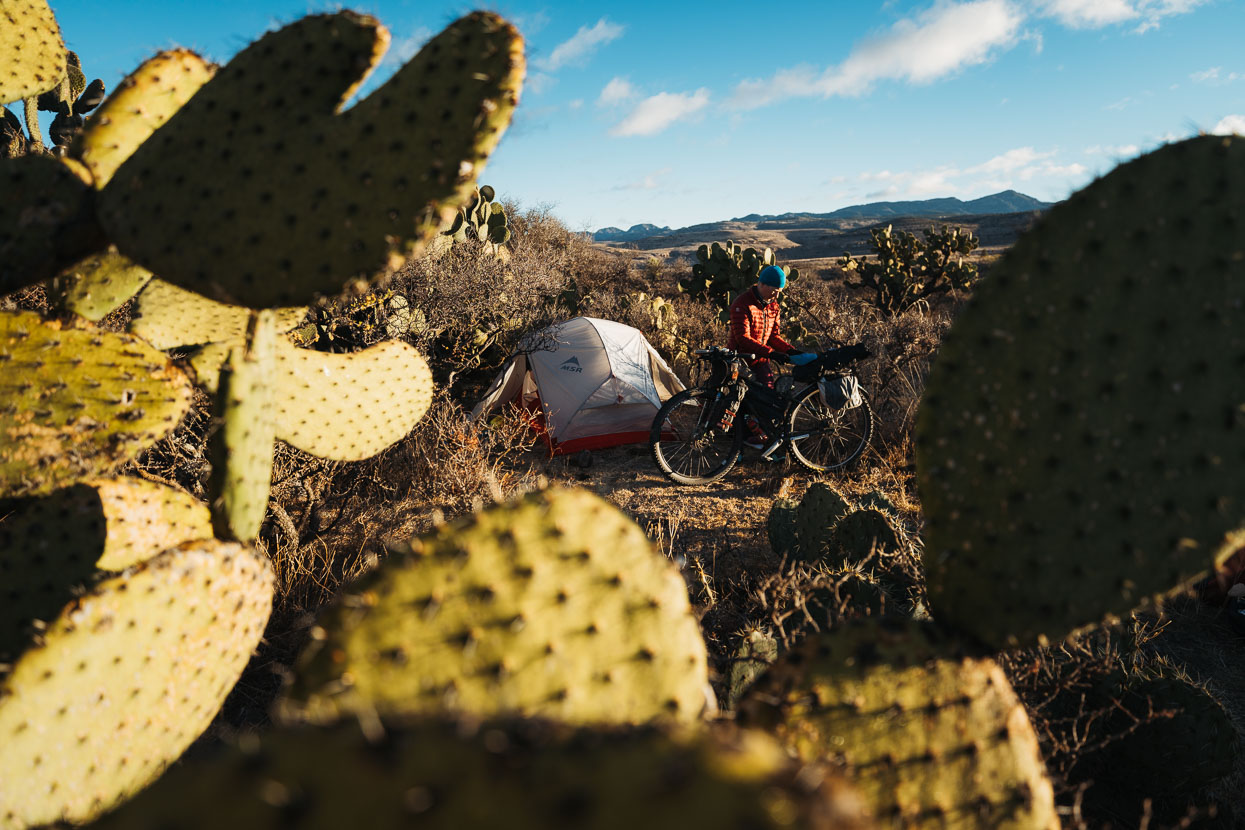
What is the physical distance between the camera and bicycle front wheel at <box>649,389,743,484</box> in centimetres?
583

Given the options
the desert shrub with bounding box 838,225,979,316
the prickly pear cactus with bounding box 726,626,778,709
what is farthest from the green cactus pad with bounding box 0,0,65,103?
the desert shrub with bounding box 838,225,979,316

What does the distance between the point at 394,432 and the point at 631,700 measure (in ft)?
6.82

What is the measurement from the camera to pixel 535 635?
91cm

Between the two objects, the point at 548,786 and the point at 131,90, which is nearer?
the point at 548,786

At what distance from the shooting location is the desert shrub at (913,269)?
1324cm

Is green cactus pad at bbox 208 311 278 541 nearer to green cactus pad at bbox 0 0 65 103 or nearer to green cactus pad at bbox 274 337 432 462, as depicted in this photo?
green cactus pad at bbox 274 337 432 462

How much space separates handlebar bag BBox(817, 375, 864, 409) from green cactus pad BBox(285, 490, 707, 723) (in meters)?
4.86

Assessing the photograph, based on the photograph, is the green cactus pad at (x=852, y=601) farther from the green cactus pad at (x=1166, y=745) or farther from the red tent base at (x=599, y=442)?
the red tent base at (x=599, y=442)

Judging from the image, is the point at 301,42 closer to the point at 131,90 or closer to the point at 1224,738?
the point at 131,90

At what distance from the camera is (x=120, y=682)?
4.44 ft

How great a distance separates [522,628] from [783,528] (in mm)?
3672

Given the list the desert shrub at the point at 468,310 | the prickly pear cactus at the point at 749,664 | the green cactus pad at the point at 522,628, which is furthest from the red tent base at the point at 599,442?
the green cactus pad at the point at 522,628

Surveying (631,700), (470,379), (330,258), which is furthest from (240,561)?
(470,379)

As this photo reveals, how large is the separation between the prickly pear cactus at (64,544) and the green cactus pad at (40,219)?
0.57 m
